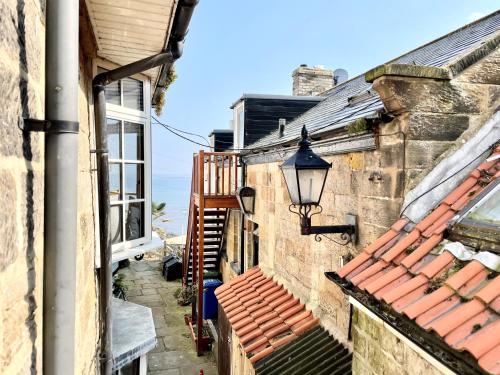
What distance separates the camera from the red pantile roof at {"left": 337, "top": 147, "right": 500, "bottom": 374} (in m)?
1.91

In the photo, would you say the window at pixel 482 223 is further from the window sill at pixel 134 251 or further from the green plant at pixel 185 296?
the green plant at pixel 185 296

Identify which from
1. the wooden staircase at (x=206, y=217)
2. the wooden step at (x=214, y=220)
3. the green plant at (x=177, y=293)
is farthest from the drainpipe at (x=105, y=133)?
the green plant at (x=177, y=293)

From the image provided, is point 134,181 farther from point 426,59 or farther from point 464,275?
point 426,59

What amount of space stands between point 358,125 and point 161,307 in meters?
Result: 11.3

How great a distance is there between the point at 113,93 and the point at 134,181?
1.10m

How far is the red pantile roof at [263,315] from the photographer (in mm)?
5055

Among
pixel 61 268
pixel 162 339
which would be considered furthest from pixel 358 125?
pixel 162 339

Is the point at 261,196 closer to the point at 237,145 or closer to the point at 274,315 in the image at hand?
the point at 274,315

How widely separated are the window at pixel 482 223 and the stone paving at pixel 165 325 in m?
7.92

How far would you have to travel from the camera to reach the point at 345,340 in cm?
438

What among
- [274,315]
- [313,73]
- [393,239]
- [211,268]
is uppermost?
[313,73]

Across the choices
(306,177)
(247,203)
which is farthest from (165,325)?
(306,177)

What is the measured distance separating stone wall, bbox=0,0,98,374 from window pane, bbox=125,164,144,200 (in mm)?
3031

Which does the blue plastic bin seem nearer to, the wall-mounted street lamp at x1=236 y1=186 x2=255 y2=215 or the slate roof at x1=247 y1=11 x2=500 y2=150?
the wall-mounted street lamp at x1=236 y1=186 x2=255 y2=215
